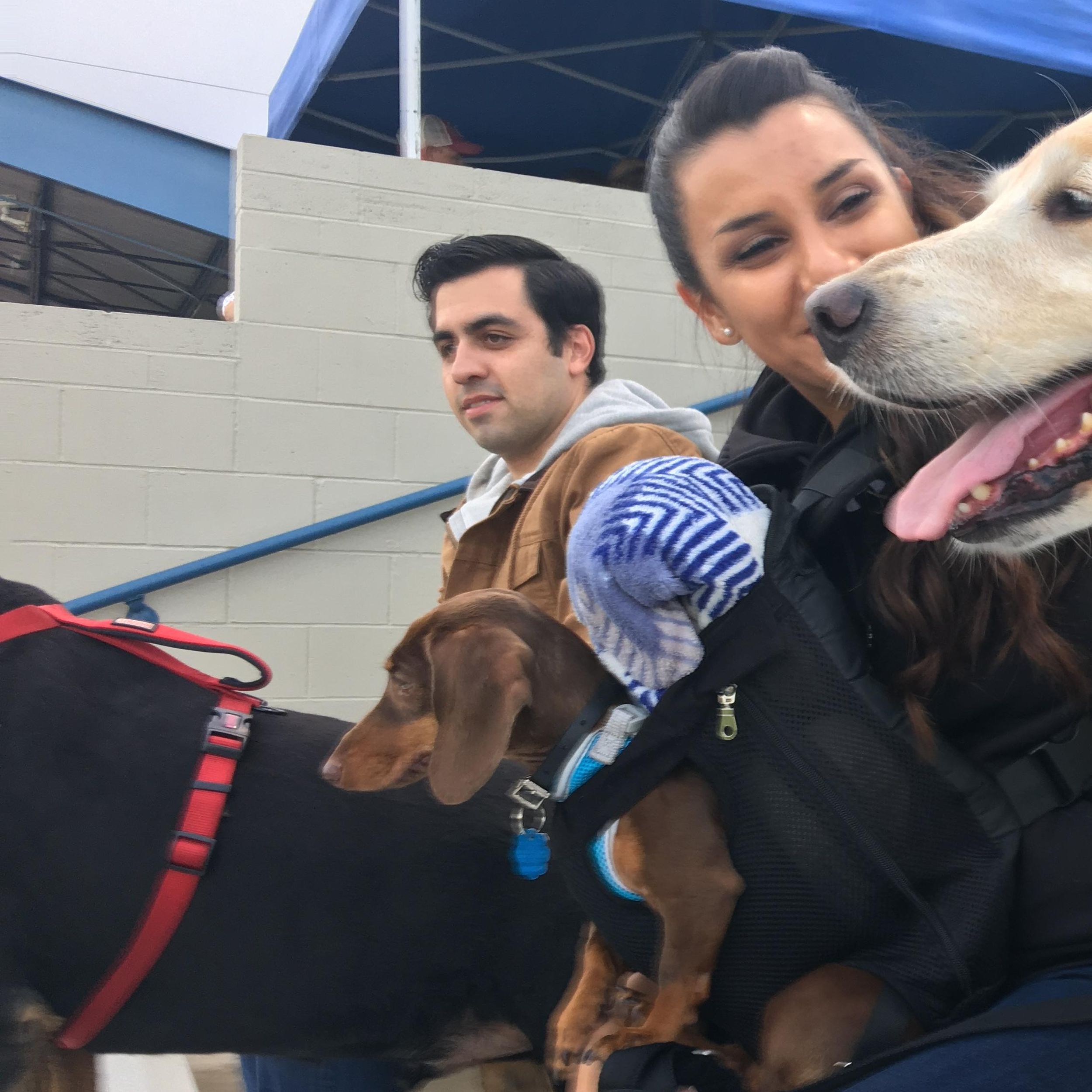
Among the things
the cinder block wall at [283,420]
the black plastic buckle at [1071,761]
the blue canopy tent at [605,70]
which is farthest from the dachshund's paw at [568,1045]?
the blue canopy tent at [605,70]

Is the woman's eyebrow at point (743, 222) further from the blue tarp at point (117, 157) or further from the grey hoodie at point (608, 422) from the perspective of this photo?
the blue tarp at point (117, 157)

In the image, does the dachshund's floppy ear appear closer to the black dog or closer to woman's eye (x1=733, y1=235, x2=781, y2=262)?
the black dog

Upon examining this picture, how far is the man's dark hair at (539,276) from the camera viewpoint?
90.0 inches

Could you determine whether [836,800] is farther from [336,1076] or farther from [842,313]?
[336,1076]

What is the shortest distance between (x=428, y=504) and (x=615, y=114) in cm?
349

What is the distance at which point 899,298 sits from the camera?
1057mm

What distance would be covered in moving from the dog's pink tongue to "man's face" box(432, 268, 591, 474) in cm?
125

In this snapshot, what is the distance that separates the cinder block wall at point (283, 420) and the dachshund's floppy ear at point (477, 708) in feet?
7.49

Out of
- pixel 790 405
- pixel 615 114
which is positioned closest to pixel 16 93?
pixel 615 114

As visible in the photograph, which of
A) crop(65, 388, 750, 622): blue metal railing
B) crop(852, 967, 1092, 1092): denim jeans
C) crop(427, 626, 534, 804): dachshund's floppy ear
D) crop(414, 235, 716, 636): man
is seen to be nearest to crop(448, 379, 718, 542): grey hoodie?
crop(414, 235, 716, 636): man

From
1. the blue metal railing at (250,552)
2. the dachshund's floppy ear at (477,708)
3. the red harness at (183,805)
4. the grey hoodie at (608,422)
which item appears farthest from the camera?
the blue metal railing at (250,552)

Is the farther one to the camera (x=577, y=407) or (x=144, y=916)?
(x=577, y=407)

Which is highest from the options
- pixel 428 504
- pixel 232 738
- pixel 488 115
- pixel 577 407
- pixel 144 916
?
pixel 488 115

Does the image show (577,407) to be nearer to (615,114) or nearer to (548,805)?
(548,805)
